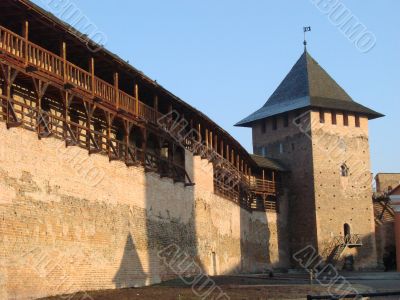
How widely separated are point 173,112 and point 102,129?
5.26m

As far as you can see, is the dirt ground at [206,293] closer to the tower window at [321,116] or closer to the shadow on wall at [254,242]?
the shadow on wall at [254,242]

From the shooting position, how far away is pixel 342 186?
39.1 m

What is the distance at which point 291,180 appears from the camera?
39812 millimetres

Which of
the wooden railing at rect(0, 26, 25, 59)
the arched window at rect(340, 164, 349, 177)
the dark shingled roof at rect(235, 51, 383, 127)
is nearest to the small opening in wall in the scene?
the dark shingled roof at rect(235, 51, 383, 127)

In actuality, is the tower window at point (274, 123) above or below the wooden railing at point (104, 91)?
above

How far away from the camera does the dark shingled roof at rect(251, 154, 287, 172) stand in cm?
3766

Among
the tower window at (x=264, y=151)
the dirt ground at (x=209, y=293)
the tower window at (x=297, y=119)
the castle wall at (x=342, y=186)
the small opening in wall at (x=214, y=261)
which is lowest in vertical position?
the dirt ground at (x=209, y=293)

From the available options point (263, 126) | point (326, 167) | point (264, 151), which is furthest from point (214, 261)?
point (263, 126)

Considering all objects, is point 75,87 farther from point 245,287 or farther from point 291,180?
point 291,180

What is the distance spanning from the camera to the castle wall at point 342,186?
1516 inches

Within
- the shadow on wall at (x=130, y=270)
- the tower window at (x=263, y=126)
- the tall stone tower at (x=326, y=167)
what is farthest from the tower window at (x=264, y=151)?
the shadow on wall at (x=130, y=270)

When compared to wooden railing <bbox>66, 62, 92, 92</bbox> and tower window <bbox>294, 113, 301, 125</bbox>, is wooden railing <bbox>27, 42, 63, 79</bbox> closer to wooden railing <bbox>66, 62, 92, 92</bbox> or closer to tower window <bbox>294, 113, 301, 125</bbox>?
wooden railing <bbox>66, 62, 92, 92</bbox>

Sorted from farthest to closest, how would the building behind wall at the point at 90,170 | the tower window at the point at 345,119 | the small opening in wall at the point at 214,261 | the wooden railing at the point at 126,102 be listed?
the tower window at the point at 345,119, the small opening in wall at the point at 214,261, the wooden railing at the point at 126,102, the building behind wall at the point at 90,170

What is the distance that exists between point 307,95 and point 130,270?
22.7 m
